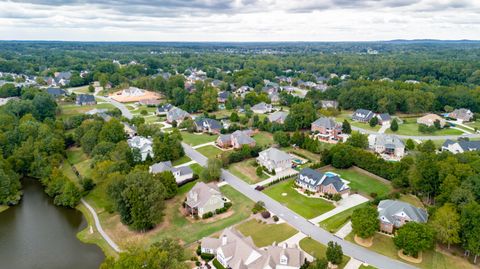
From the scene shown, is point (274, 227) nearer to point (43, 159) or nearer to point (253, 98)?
point (43, 159)

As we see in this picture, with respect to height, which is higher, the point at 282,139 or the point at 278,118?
the point at 282,139

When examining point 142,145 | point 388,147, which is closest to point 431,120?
point 388,147

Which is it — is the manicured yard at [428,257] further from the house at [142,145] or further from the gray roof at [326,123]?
the gray roof at [326,123]

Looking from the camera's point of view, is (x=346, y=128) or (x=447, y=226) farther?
(x=346, y=128)

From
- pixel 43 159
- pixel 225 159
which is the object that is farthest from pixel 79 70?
pixel 225 159

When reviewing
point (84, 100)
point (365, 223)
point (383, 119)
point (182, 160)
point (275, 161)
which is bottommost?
point (383, 119)

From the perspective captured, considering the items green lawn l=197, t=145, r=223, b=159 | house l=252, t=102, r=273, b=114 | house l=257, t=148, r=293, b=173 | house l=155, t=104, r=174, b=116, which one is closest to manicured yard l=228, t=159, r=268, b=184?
house l=257, t=148, r=293, b=173

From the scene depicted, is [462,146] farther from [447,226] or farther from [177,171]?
[177,171]
